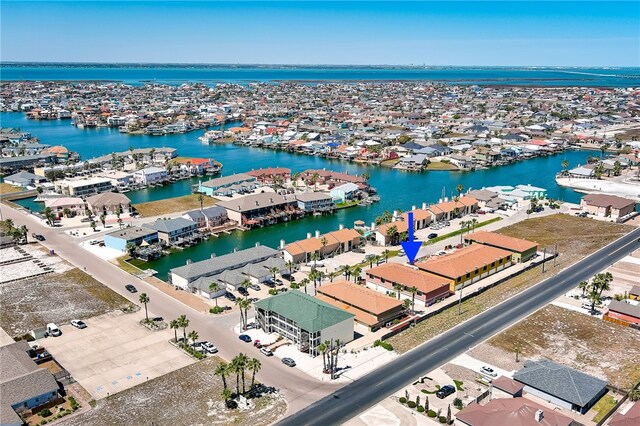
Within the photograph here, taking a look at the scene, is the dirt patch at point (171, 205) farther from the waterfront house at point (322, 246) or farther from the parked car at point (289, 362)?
the parked car at point (289, 362)

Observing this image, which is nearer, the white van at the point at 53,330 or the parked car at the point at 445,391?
the parked car at the point at 445,391

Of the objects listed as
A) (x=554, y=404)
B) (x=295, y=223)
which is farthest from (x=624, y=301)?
(x=295, y=223)

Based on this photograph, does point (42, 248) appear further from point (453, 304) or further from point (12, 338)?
point (453, 304)

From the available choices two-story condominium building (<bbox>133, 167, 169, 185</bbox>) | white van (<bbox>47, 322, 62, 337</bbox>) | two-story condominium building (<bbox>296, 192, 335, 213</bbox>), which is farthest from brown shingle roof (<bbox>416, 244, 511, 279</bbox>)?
two-story condominium building (<bbox>133, 167, 169, 185</bbox>)

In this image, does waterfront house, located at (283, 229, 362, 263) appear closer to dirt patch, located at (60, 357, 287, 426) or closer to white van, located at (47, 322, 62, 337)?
dirt patch, located at (60, 357, 287, 426)

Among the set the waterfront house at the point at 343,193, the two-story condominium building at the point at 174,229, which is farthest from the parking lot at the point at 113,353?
the waterfront house at the point at 343,193

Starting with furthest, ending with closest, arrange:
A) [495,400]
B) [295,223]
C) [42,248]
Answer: [295,223] → [42,248] → [495,400]

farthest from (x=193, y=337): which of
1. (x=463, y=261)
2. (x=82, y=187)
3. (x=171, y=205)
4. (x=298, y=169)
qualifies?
(x=298, y=169)
